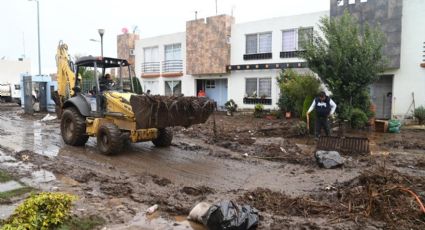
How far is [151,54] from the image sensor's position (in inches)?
1131

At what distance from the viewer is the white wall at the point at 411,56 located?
16703mm

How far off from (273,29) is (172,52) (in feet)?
27.6

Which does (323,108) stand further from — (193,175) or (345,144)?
(193,175)

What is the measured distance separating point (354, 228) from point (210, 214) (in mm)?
1939

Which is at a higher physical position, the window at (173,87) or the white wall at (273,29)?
the white wall at (273,29)

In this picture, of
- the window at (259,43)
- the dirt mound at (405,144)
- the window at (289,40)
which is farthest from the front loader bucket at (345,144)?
the window at (259,43)

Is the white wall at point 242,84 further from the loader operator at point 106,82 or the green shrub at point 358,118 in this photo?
the loader operator at point 106,82

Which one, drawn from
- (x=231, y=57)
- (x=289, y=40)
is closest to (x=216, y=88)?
(x=231, y=57)

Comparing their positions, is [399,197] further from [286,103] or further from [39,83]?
[39,83]

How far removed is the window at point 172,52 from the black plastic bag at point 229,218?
74.2ft

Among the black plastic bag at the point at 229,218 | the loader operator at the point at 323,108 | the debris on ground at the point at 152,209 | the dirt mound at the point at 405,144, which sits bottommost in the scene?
the debris on ground at the point at 152,209

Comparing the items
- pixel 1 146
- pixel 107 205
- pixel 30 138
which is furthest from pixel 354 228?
pixel 30 138

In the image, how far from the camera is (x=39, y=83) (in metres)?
23.2

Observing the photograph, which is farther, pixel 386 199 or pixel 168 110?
pixel 168 110
